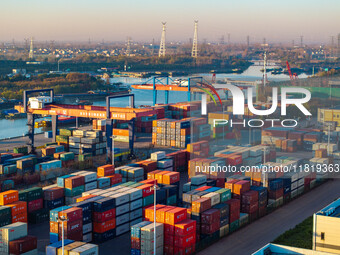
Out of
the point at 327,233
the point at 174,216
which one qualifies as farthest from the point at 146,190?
the point at 327,233

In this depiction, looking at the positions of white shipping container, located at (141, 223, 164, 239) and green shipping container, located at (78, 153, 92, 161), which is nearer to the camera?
white shipping container, located at (141, 223, 164, 239)

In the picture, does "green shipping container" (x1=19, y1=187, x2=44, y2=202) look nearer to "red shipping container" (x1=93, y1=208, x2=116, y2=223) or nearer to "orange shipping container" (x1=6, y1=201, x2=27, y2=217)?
"orange shipping container" (x1=6, y1=201, x2=27, y2=217)

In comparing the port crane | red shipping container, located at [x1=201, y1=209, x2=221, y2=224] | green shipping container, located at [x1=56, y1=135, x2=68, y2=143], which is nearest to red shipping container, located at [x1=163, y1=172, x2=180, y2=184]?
red shipping container, located at [x1=201, y1=209, x2=221, y2=224]

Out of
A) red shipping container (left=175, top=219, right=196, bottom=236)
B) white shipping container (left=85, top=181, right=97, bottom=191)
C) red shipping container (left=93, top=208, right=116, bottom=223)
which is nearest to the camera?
red shipping container (left=175, top=219, right=196, bottom=236)

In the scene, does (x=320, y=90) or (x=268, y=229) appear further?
(x=320, y=90)

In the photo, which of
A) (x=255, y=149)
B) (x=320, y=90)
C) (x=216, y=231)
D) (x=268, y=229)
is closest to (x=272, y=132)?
(x=255, y=149)

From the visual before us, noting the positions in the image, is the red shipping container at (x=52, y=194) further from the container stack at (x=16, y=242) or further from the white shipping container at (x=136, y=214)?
the container stack at (x=16, y=242)

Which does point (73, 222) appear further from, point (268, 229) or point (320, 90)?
point (320, 90)

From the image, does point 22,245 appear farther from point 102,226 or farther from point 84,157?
point 84,157
